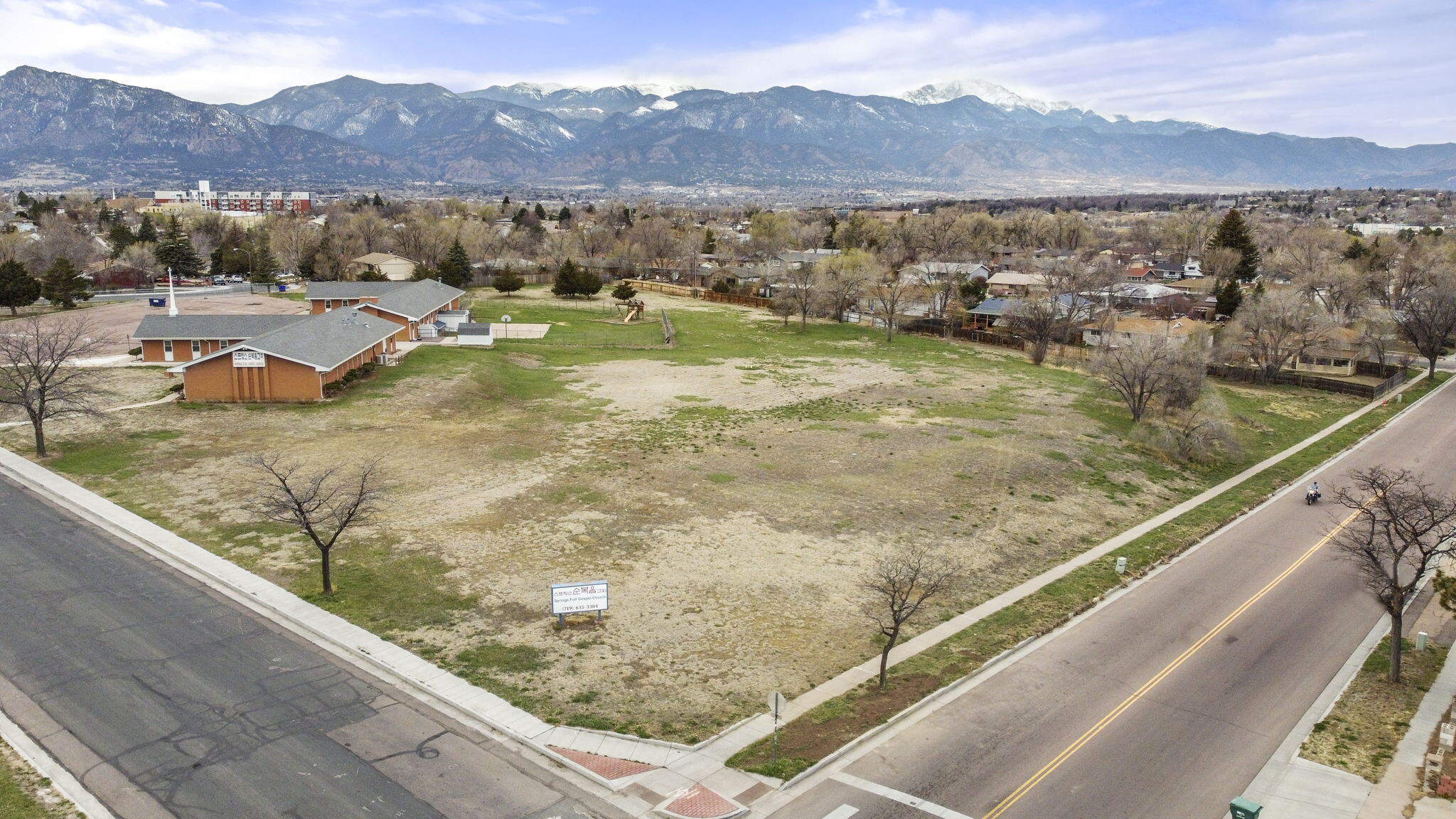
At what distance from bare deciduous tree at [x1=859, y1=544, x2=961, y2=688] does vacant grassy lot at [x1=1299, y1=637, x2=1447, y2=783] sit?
9.24m

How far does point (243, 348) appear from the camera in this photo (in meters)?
47.3

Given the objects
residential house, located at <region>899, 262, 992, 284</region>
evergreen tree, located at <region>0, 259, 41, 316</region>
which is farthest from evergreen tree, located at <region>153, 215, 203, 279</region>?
residential house, located at <region>899, 262, 992, 284</region>

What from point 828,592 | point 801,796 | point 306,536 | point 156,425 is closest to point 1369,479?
point 828,592

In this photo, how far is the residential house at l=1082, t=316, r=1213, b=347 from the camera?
6612 cm

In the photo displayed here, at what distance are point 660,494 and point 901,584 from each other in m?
12.8

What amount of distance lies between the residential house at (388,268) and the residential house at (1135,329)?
238 ft

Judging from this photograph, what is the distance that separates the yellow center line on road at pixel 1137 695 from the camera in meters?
17.5

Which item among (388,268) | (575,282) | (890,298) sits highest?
(388,268)

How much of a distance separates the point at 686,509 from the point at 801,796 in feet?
58.3

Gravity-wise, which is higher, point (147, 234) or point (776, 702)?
point (147, 234)

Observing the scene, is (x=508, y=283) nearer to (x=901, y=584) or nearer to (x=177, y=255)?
(x=177, y=255)

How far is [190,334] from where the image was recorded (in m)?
57.2

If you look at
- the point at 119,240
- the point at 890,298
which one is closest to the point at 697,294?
the point at 890,298

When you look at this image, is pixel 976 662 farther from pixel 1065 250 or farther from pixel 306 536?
pixel 1065 250
